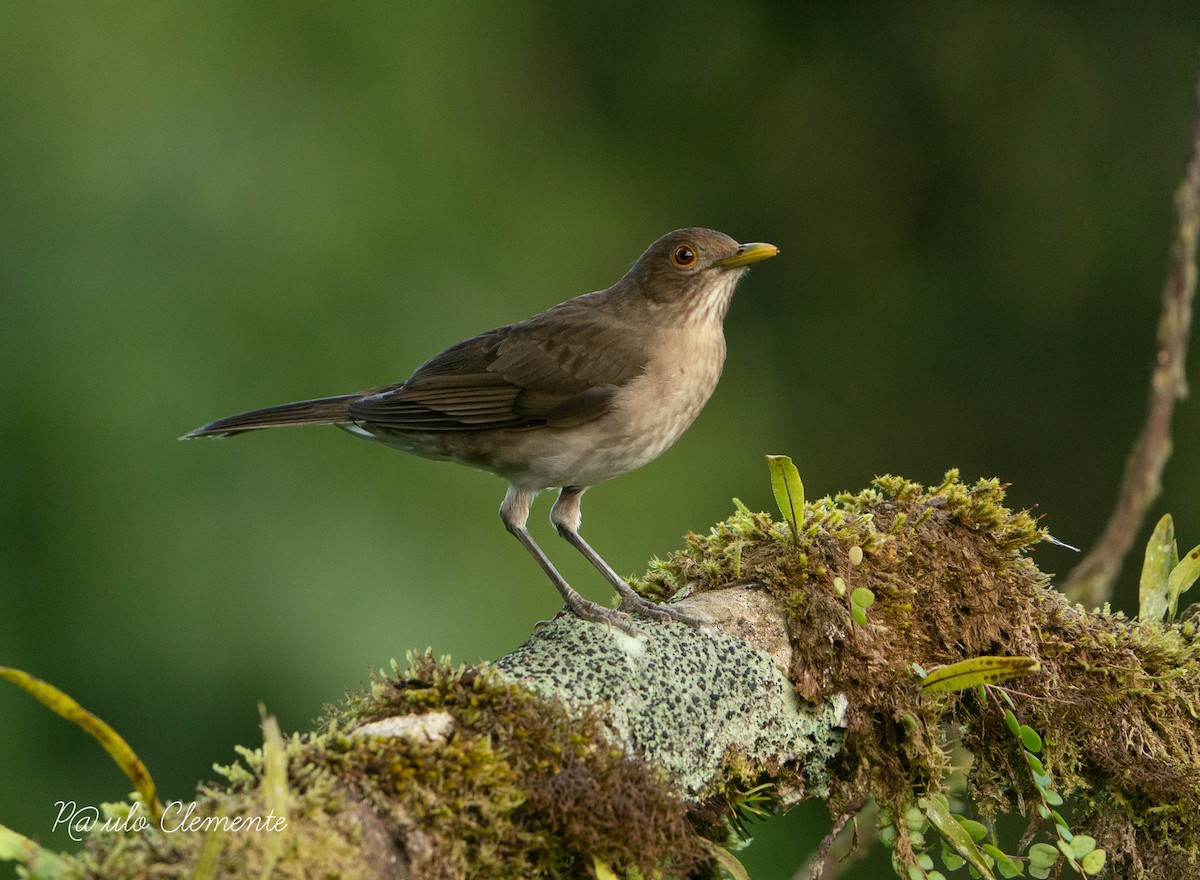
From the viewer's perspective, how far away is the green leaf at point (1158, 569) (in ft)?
10.4

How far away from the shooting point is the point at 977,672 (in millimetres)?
2451

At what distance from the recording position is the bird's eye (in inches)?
180

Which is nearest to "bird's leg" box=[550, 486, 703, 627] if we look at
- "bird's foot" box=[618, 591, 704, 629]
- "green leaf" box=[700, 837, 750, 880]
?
"bird's foot" box=[618, 591, 704, 629]

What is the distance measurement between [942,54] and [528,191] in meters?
2.65

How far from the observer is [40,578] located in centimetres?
477

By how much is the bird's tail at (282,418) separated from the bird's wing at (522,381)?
7cm

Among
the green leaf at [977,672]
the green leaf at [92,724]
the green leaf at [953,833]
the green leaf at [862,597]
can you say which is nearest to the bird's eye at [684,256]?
the green leaf at [862,597]

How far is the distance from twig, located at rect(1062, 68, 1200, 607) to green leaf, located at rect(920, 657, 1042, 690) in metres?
1.58

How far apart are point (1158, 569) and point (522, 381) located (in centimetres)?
214

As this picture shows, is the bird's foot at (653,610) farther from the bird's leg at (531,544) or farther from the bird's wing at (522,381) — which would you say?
the bird's wing at (522,381)

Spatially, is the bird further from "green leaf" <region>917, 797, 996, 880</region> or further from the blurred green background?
"green leaf" <region>917, 797, 996, 880</region>

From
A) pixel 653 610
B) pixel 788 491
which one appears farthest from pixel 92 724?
pixel 788 491

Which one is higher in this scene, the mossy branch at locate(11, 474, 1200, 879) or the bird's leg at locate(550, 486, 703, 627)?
the bird's leg at locate(550, 486, 703, 627)

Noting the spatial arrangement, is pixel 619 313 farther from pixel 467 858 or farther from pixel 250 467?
pixel 467 858
